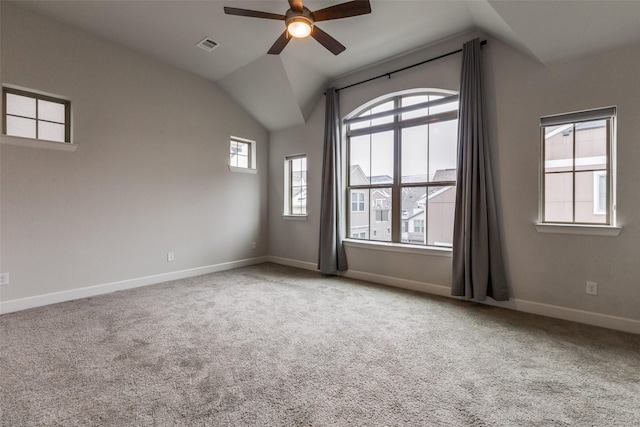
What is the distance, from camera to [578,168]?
3004 mm

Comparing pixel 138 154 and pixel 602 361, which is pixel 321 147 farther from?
pixel 602 361

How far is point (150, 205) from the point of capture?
4.23 metres

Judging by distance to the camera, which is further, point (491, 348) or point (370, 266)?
point (370, 266)

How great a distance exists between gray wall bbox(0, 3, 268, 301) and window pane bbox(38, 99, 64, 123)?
0.17 metres

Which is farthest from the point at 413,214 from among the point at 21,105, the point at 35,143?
the point at 21,105

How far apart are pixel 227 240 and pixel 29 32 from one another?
353 centimetres

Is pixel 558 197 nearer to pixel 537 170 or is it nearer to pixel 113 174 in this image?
pixel 537 170

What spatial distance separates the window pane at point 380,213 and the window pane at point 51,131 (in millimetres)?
4111

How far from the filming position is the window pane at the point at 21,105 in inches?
125

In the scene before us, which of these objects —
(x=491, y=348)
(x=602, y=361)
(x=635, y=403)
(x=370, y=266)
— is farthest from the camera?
(x=370, y=266)

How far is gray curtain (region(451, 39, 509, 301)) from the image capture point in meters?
3.28

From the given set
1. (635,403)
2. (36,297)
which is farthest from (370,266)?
(36,297)

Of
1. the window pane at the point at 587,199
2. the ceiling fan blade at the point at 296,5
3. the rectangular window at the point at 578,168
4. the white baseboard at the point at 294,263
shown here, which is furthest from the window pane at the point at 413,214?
the ceiling fan blade at the point at 296,5

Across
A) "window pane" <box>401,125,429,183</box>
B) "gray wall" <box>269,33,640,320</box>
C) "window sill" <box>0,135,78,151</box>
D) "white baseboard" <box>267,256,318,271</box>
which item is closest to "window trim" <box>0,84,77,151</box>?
"window sill" <box>0,135,78,151</box>
